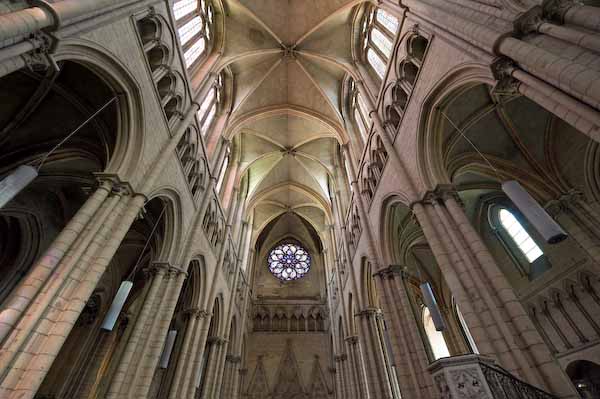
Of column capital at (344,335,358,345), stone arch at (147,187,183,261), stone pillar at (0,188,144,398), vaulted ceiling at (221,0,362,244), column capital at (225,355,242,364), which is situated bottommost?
stone pillar at (0,188,144,398)

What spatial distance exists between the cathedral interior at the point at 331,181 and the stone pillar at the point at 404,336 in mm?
56

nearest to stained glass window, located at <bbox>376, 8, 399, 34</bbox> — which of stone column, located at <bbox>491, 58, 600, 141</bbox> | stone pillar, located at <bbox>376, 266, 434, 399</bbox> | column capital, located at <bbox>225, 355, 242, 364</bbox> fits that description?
stone column, located at <bbox>491, 58, 600, 141</bbox>

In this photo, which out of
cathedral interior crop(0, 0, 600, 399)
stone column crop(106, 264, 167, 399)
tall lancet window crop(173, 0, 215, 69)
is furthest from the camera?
tall lancet window crop(173, 0, 215, 69)

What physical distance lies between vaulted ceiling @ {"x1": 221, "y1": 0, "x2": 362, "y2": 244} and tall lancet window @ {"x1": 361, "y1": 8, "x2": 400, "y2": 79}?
1109 mm

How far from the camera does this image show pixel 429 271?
16609mm

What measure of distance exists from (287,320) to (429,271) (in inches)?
427

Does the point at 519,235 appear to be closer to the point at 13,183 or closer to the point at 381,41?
the point at 381,41

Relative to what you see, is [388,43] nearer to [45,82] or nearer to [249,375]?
[45,82]

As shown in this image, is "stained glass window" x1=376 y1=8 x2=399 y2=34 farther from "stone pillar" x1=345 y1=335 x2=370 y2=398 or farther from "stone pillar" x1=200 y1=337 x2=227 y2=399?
"stone pillar" x1=200 y1=337 x2=227 y2=399

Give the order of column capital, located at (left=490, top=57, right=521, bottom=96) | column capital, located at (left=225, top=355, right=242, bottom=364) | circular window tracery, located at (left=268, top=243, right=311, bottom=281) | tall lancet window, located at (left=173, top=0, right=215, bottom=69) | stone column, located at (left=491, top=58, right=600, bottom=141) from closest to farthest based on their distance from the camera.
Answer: stone column, located at (left=491, top=58, right=600, bottom=141) < column capital, located at (left=490, top=57, right=521, bottom=96) < tall lancet window, located at (left=173, top=0, right=215, bottom=69) < column capital, located at (left=225, top=355, right=242, bottom=364) < circular window tracery, located at (left=268, top=243, right=311, bottom=281)

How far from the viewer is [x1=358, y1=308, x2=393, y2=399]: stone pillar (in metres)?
10.8

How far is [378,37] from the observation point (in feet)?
43.2

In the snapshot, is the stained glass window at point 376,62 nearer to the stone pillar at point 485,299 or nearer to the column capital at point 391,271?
the stone pillar at point 485,299

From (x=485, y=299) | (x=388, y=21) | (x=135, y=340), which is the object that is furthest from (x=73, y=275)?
(x=388, y=21)
